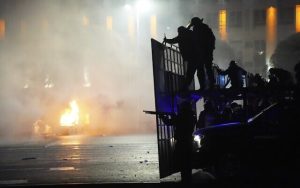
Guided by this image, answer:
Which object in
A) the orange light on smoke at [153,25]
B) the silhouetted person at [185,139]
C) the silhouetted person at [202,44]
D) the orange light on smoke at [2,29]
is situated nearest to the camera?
the silhouetted person at [185,139]

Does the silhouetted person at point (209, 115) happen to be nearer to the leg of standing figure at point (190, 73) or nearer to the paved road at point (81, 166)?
the leg of standing figure at point (190, 73)

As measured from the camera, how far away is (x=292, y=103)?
9875 millimetres

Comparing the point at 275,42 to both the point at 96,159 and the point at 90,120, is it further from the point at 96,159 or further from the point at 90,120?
the point at 96,159

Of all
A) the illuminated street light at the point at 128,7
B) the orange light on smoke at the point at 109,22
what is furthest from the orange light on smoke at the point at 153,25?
the orange light on smoke at the point at 109,22

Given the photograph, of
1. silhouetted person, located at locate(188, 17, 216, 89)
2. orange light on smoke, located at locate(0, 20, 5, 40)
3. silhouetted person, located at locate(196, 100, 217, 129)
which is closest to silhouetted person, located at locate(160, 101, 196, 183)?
silhouetted person, located at locate(188, 17, 216, 89)

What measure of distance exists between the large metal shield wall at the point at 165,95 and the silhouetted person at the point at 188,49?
323mm

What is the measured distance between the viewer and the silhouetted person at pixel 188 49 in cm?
1179

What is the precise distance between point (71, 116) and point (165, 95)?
24.0 meters

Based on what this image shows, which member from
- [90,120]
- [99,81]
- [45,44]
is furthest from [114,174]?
[45,44]

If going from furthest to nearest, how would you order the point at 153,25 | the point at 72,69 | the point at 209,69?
the point at 153,25 < the point at 72,69 < the point at 209,69

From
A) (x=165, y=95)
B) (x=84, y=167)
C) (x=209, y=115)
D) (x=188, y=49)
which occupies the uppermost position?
(x=188, y=49)

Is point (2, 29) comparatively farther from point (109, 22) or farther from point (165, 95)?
point (165, 95)

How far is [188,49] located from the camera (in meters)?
12.1

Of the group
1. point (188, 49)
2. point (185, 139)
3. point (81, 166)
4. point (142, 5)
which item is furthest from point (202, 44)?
point (142, 5)
